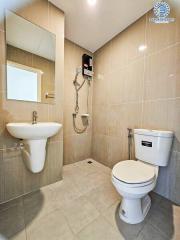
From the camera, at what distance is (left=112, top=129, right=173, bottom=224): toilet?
95 centimetres

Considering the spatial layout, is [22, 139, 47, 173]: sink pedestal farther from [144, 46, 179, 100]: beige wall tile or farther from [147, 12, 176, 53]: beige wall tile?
[147, 12, 176, 53]: beige wall tile

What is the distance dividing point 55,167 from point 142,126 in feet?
4.21

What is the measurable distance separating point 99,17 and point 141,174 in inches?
77.2

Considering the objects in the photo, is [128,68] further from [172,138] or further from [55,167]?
[55,167]

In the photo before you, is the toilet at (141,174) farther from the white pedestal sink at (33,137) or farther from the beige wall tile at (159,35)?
the beige wall tile at (159,35)

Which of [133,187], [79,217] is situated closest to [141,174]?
[133,187]

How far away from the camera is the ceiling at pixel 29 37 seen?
1.24 m

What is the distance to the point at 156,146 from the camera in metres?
1.25

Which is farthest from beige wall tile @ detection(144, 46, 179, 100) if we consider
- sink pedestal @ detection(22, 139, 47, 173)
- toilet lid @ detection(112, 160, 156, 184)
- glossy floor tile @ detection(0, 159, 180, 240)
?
sink pedestal @ detection(22, 139, 47, 173)

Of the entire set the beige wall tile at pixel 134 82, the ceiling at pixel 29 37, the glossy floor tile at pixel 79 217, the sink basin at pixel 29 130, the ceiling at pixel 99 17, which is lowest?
the glossy floor tile at pixel 79 217

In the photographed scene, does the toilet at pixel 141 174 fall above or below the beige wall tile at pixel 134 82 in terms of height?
below

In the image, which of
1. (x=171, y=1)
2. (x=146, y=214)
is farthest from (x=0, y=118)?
(x=171, y=1)

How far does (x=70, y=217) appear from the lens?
107 centimetres

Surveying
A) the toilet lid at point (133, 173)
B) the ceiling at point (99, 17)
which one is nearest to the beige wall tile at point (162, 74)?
the ceiling at point (99, 17)
